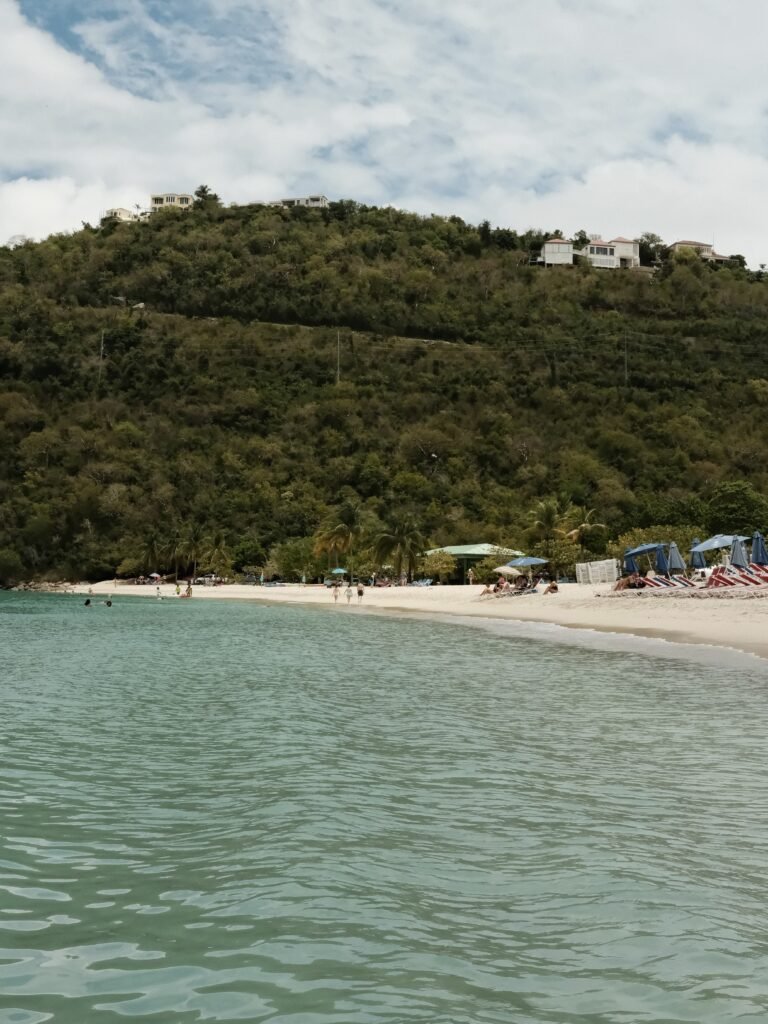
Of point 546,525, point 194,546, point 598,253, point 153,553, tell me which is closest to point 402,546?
point 546,525

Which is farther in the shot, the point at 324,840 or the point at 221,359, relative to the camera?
the point at 221,359

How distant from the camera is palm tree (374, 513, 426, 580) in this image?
65.9m

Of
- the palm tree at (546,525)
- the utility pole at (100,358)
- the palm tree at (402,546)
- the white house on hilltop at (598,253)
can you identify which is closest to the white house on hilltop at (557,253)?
the white house on hilltop at (598,253)

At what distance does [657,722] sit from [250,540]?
78249 mm

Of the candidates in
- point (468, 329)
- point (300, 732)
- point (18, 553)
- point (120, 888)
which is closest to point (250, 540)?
point (18, 553)

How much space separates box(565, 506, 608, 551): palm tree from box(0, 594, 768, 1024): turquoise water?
43.8 meters

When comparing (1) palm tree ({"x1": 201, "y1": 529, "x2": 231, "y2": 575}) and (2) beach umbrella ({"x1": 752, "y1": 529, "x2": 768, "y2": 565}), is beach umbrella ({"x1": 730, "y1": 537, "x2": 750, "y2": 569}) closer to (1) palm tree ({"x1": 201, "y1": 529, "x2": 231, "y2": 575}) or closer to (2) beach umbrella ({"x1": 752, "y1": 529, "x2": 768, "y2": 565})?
(2) beach umbrella ({"x1": 752, "y1": 529, "x2": 768, "y2": 565})

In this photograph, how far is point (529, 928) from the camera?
16.4 ft

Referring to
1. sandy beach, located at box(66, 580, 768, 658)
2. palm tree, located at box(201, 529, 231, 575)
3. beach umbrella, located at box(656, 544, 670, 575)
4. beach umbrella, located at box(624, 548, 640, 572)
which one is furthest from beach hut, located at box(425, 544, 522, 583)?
palm tree, located at box(201, 529, 231, 575)

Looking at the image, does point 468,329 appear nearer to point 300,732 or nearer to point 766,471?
point 766,471

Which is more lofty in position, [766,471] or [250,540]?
[766,471]

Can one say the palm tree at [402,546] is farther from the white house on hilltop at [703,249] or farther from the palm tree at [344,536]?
the white house on hilltop at [703,249]

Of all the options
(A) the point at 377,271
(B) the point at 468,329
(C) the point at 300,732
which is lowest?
(C) the point at 300,732

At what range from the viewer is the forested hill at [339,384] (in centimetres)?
9138
